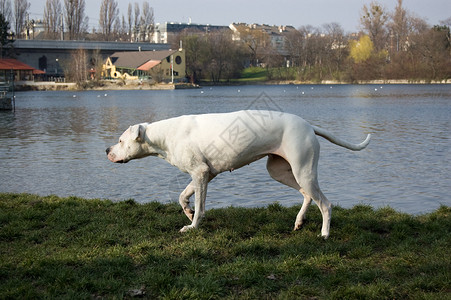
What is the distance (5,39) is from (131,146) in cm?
10918

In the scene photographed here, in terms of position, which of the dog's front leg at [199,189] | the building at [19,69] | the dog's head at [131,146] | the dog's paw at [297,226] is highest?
the building at [19,69]

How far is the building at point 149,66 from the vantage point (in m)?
112

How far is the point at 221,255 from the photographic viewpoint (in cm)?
615

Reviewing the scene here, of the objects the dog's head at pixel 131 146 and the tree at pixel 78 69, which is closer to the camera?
the dog's head at pixel 131 146

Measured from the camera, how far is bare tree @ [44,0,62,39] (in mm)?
127812

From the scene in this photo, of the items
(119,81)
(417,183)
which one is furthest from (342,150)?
(119,81)

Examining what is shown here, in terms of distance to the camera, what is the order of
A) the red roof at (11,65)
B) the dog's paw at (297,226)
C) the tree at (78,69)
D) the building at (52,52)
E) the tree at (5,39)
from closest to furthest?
the dog's paw at (297,226), the red roof at (11,65), the tree at (5,39), the tree at (78,69), the building at (52,52)

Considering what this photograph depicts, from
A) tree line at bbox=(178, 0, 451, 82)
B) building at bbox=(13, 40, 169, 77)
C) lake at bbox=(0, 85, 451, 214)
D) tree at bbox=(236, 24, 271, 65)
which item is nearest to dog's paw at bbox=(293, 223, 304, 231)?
lake at bbox=(0, 85, 451, 214)

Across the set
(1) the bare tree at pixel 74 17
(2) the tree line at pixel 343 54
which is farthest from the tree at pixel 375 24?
(1) the bare tree at pixel 74 17

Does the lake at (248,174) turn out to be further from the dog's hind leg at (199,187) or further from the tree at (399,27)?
the tree at (399,27)

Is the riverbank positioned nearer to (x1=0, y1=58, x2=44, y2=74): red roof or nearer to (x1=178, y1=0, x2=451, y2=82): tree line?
(x1=0, y1=58, x2=44, y2=74): red roof

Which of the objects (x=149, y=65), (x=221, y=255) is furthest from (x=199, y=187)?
(x=149, y=65)

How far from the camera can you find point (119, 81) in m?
108

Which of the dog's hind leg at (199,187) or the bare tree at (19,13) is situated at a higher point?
the bare tree at (19,13)
